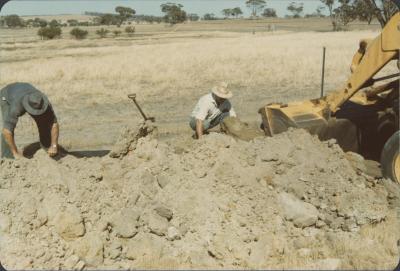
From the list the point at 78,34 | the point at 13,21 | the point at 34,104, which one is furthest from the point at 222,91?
the point at 13,21

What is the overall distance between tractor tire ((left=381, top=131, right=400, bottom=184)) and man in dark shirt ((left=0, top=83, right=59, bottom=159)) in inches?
168

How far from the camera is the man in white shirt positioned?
7.29 metres

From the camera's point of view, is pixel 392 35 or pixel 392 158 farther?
pixel 392 158

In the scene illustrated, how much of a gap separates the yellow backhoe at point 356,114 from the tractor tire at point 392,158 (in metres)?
0.55

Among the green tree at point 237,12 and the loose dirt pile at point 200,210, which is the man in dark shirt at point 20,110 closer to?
the loose dirt pile at point 200,210

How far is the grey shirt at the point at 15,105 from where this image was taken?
21.0ft

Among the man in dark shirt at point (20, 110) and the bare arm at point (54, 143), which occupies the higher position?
the man in dark shirt at point (20, 110)

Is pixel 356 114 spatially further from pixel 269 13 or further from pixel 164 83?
pixel 269 13

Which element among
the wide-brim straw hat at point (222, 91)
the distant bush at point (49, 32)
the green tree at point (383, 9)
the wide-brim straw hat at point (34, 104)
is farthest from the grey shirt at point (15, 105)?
the distant bush at point (49, 32)

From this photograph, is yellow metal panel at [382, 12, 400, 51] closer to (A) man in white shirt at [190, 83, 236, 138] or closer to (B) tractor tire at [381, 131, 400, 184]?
(B) tractor tire at [381, 131, 400, 184]

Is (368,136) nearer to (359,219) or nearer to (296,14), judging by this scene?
(359,219)

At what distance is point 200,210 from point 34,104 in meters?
2.65

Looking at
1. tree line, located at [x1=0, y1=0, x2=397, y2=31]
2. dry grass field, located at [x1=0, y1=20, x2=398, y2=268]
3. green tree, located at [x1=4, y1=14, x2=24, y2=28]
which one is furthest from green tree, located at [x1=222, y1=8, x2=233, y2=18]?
dry grass field, located at [x1=0, y1=20, x2=398, y2=268]

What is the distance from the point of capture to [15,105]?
21.0 feet
